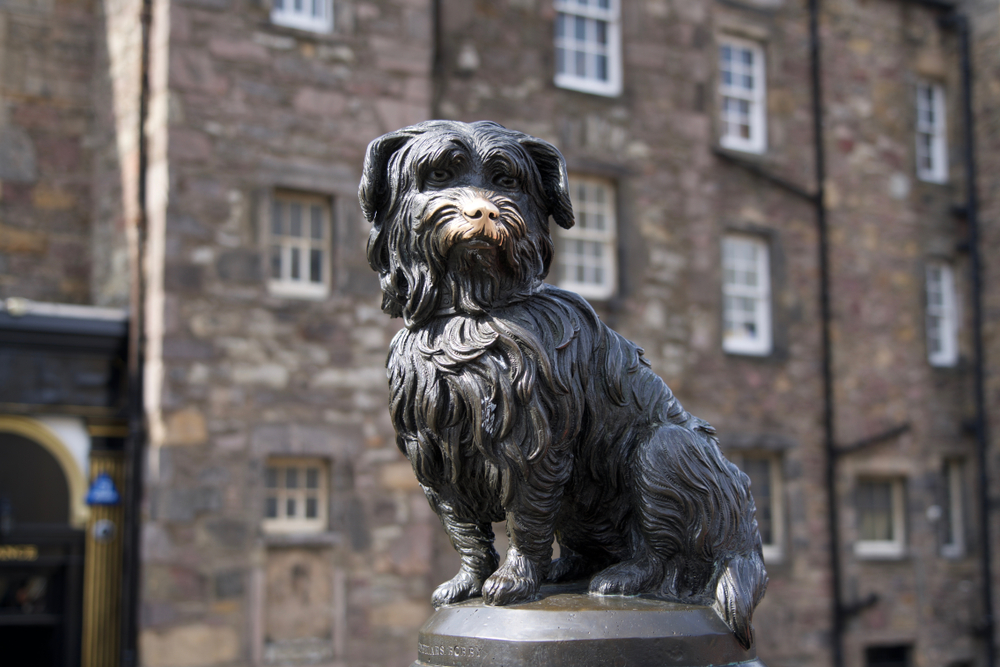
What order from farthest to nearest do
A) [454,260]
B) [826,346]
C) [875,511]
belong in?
[875,511]
[826,346]
[454,260]

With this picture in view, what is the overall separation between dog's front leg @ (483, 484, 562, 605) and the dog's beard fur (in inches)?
20.6

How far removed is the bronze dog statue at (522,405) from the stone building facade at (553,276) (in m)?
7.61

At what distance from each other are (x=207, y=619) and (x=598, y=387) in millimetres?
7931

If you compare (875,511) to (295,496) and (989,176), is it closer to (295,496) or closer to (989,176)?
(989,176)

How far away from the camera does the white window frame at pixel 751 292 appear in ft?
46.1

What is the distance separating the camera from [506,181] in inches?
115

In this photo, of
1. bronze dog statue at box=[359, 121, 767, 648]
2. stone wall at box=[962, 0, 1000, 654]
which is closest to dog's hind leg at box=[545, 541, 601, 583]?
bronze dog statue at box=[359, 121, 767, 648]

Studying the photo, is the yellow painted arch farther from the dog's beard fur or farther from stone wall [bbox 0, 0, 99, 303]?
the dog's beard fur

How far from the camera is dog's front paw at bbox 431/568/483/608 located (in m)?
3.09

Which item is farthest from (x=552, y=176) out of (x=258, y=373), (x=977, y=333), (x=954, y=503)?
(x=954, y=503)

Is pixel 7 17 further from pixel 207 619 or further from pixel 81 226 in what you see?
pixel 207 619

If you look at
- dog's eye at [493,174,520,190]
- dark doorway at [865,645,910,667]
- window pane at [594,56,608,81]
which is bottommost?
dark doorway at [865,645,910,667]

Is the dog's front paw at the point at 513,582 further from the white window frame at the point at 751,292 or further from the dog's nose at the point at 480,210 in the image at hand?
the white window frame at the point at 751,292

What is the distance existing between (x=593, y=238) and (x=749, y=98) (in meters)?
3.46
